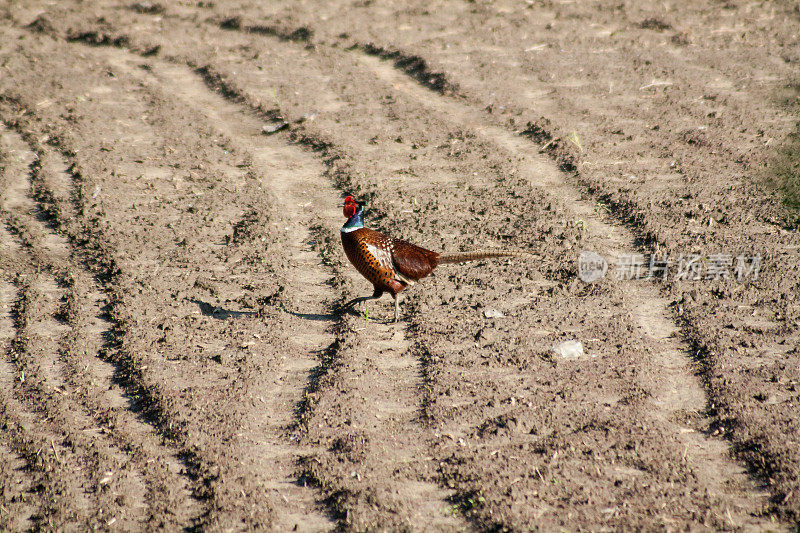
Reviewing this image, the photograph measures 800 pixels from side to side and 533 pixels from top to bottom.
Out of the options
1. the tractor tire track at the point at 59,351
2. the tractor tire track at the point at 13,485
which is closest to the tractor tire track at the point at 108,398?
the tractor tire track at the point at 59,351

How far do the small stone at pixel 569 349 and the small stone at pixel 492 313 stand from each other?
1.71ft

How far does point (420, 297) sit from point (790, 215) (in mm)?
3258

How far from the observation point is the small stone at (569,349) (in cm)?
456

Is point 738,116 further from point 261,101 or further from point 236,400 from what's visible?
point 236,400

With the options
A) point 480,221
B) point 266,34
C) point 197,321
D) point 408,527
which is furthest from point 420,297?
point 266,34

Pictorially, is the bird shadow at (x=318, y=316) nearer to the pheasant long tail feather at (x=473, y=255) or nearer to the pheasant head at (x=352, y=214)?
the pheasant head at (x=352, y=214)

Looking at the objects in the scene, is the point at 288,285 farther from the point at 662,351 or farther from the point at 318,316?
the point at 662,351

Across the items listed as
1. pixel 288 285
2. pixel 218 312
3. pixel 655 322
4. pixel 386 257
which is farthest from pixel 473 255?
pixel 218 312

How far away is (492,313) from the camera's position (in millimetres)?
5059

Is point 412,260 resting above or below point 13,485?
above

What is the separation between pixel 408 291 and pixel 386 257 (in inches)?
23.8

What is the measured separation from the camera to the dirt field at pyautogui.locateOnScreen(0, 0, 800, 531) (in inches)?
143

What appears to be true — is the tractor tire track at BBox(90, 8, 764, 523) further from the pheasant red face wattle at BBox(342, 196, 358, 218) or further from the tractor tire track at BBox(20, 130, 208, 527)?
the pheasant red face wattle at BBox(342, 196, 358, 218)

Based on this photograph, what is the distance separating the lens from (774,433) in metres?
3.81
